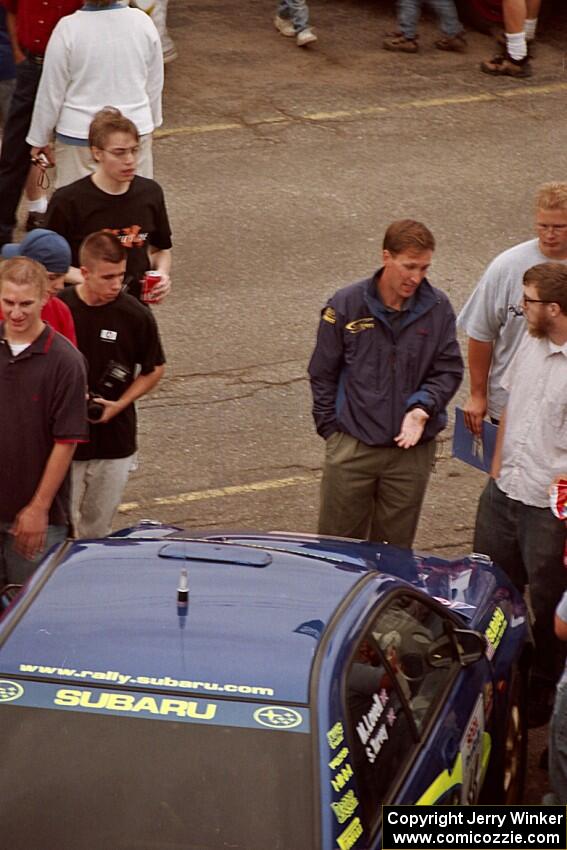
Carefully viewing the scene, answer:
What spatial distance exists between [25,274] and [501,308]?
7.43 feet

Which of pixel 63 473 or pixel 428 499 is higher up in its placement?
pixel 63 473

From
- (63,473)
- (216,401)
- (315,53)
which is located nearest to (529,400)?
(63,473)

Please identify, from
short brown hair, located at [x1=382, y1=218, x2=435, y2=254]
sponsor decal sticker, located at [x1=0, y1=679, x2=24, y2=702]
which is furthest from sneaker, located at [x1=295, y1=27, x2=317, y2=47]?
sponsor decal sticker, located at [x1=0, y1=679, x2=24, y2=702]

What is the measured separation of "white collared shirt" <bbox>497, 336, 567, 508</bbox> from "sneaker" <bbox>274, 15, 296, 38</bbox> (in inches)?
357

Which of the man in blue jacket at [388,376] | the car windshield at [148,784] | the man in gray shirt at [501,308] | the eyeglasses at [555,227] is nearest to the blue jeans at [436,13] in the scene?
the man in gray shirt at [501,308]

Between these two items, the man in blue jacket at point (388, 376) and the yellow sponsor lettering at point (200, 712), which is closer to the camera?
the yellow sponsor lettering at point (200, 712)

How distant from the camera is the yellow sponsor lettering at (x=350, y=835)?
4.41 meters

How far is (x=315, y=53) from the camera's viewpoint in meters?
15.0

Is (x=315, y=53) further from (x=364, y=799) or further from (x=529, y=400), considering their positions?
(x=364, y=799)

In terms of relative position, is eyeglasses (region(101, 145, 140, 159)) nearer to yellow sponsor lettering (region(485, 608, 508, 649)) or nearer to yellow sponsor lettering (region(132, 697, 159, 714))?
yellow sponsor lettering (region(485, 608, 508, 649))

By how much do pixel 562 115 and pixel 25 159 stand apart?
17.9ft

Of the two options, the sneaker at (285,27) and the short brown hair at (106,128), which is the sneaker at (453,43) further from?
the short brown hair at (106,128)

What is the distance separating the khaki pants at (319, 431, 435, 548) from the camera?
722cm

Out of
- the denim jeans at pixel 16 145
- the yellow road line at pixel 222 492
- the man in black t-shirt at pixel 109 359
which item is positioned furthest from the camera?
the denim jeans at pixel 16 145
